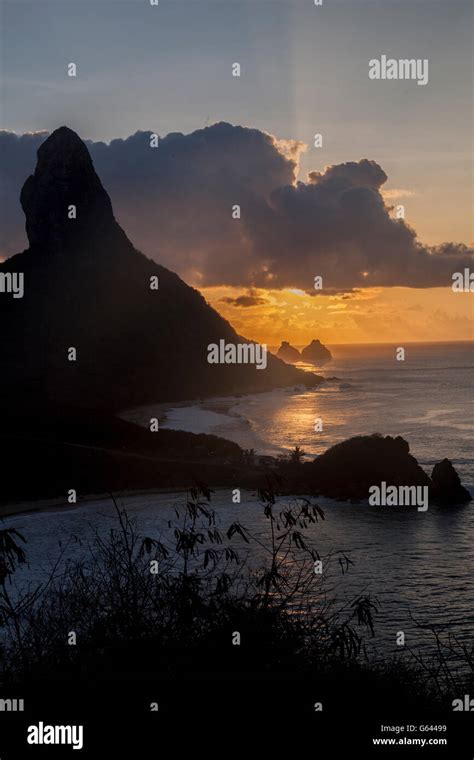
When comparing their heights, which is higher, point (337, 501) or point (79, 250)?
point (79, 250)

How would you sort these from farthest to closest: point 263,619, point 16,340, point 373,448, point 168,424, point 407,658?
point 16,340
point 168,424
point 373,448
point 407,658
point 263,619

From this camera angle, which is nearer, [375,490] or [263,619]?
[263,619]

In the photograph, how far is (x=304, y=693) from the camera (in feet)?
39.2

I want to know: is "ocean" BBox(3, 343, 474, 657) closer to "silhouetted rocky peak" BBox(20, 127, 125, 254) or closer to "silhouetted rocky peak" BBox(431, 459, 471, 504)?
"silhouetted rocky peak" BBox(431, 459, 471, 504)

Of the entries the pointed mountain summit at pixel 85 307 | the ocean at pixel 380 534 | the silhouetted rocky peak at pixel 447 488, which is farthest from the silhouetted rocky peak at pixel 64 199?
the silhouetted rocky peak at pixel 447 488

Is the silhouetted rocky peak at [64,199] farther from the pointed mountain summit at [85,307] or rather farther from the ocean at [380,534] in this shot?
the ocean at [380,534]

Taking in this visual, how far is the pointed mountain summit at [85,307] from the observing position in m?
161

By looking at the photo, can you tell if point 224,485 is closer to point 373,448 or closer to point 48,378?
point 373,448

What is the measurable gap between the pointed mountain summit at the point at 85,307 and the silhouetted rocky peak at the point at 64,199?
252 mm

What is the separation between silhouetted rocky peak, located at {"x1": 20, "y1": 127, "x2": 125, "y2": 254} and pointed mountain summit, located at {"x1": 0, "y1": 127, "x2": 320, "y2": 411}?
0.83 feet

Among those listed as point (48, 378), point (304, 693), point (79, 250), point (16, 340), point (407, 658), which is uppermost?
point (79, 250)

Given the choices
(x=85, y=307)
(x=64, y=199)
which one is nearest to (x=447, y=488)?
(x=85, y=307)

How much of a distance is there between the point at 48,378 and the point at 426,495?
108 metres

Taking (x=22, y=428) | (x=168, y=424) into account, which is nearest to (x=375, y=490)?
(x=22, y=428)
